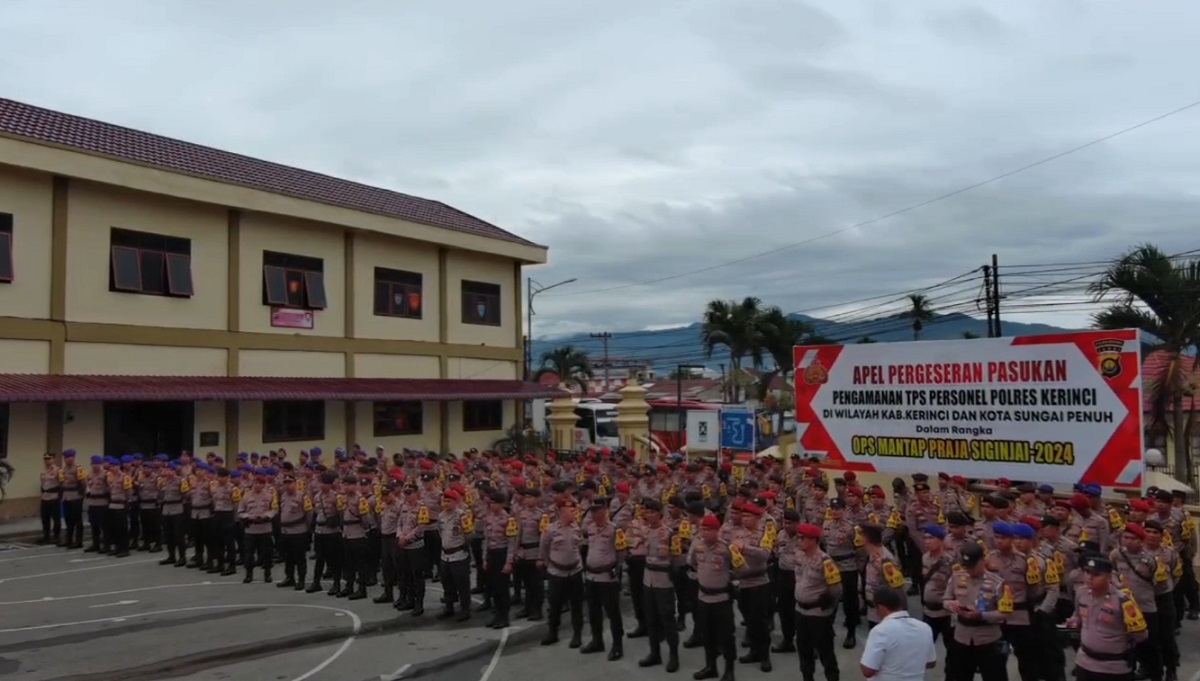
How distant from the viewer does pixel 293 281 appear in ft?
84.1

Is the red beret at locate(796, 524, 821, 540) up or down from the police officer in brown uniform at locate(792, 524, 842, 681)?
up

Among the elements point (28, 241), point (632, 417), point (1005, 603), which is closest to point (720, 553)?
point (1005, 603)

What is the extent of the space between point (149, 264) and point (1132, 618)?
850 inches

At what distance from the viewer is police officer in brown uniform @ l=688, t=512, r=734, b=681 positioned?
897cm

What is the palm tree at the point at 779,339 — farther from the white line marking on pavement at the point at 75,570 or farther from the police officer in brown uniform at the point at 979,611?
the police officer in brown uniform at the point at 979,611

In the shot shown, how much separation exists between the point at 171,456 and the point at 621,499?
15269 mm

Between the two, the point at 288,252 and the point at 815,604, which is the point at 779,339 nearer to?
the point at 288,252

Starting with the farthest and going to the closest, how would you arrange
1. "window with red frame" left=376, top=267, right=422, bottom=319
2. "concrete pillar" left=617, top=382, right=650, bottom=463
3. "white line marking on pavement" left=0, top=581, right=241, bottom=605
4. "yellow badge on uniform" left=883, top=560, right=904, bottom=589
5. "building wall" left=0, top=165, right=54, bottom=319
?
1. "concrete pillar" left=617, top=382, right=650, bottom=463
2. "window with red frame" left=376, top=267, right=422, bottom=319
3. "building wall" left=0, top=165, right=54, bottom=319
4. "white line marking on pavement" left=0, top=581, right=241, bottom=605
5. "yellow badge on uniform" left=883, top=560, right=904, bottom=589

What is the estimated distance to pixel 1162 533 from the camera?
9117mm

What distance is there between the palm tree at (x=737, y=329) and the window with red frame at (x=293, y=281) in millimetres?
17067

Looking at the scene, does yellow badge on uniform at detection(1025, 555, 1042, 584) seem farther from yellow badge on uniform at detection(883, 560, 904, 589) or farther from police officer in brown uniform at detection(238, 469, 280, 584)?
police officer in brown uniform at detection(238, 469, 280, 584)

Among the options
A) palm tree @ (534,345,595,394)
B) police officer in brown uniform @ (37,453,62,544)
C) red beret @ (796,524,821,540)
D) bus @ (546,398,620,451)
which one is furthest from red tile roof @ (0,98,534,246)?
red beret @ (796,524,821,540)

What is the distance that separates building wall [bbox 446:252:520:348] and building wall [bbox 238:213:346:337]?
4.44 metres

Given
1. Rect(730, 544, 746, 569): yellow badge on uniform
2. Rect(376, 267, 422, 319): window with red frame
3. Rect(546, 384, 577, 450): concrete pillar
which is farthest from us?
Rect(546, 384, 577, 450): concrete pillar
